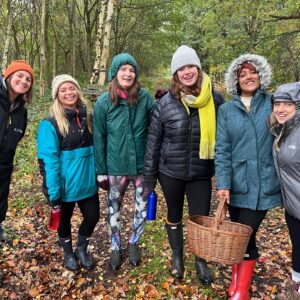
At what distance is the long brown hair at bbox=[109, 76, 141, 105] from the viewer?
3.69 m

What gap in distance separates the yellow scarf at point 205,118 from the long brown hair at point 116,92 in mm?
572

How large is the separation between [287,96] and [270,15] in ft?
25.5

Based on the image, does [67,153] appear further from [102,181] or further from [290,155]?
[290,155]

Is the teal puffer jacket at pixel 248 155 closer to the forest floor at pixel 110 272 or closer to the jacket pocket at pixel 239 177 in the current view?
the jacket pocket at pixel 239 177

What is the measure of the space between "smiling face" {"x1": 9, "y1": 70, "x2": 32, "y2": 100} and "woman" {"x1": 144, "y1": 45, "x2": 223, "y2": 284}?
147cm

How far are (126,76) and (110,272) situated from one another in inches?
99.5

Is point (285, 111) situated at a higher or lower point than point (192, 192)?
higher

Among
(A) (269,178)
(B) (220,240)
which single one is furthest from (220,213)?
(A) (269,178)

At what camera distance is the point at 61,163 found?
149 inches

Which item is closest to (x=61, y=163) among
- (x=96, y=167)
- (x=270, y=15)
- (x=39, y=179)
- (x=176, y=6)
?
(x=96, y=167)

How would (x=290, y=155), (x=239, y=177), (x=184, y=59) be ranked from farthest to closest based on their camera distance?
1. (x=184, y=59)
2. (x=239, y=177)
3. (x=290, y=155)

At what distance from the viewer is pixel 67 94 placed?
3777 millimetres

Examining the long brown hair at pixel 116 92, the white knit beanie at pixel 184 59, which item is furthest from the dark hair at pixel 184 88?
the long brown hair at pixel 116 92

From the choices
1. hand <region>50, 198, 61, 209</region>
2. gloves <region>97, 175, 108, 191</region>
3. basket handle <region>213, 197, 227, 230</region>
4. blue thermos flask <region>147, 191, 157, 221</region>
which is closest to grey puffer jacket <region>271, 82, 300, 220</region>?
basket handle <region>213, 197, 227, 230</region>
